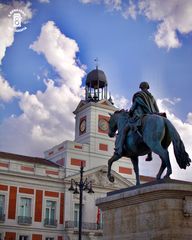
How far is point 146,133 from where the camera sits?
948 cm

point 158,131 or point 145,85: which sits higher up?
point 145,85

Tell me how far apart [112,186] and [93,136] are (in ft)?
16.3

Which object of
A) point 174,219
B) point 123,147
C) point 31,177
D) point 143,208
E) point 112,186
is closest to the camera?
point 174,219

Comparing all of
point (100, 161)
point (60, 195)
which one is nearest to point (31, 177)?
point (60, 195)

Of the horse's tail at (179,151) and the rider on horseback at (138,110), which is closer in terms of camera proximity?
the horse's tail at (179,151)

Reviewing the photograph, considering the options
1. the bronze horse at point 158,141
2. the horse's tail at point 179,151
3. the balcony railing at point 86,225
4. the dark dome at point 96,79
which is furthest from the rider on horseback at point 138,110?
the dark dome at point 96,79

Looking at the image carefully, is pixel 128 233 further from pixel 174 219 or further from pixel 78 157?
pixel 78 157

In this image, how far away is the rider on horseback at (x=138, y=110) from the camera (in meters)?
10.1

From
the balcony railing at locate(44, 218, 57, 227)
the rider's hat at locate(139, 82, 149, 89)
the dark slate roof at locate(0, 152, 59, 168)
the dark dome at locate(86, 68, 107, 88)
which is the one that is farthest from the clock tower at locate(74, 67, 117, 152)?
the rider's hat at locate(139, 82, 149, 89)

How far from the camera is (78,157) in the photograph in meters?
41.9

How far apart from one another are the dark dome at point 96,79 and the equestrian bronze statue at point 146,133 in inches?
1382

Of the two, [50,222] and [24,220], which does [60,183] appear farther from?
[24,220]

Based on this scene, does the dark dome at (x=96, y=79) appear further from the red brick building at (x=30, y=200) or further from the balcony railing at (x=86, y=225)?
the balcony railing at (x=86, y=225)

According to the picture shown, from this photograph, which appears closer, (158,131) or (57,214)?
(158,131)
